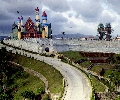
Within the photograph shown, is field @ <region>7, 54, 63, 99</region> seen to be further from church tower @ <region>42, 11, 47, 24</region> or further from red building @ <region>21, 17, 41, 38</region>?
church tower @ <region>42, 11, 47, 24</region>

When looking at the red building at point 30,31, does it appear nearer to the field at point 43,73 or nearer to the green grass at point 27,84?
the field at point 43,73

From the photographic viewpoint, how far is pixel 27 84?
6041 cm

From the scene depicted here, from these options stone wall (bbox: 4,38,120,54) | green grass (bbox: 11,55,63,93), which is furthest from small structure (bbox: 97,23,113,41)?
green grass (bbox: 11,55,63,93)

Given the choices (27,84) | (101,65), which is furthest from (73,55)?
(27,84)

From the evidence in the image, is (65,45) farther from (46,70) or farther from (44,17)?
(46,70)

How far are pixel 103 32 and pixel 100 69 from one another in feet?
161

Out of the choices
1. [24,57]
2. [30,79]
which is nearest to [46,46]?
[24,57]

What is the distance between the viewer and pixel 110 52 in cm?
9312

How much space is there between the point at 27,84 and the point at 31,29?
4508 centimetres

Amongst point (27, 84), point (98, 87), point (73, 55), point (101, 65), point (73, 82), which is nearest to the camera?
point (98, 87)

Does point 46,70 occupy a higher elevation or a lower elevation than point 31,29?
Answer: lower

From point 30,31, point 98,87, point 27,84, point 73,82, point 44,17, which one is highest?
point 44,17

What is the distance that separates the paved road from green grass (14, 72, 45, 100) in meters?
5.53

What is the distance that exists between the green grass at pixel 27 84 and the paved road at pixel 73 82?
5.53 m
